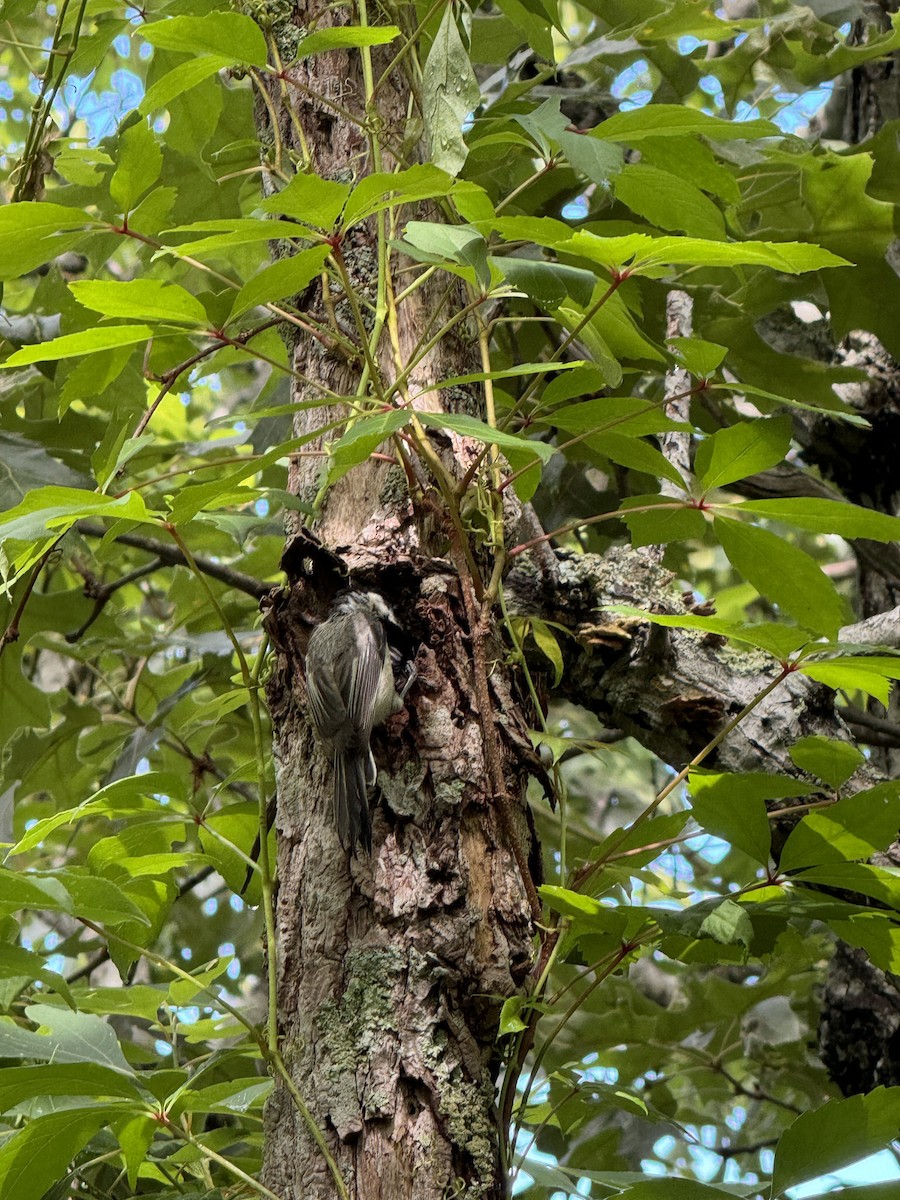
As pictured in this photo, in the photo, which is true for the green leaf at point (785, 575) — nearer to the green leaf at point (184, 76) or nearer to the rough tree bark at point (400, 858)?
the rough tree bark at point (400, 858)

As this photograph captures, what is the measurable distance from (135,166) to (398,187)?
1.17 feet

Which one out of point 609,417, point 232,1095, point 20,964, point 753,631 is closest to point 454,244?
point 609,417

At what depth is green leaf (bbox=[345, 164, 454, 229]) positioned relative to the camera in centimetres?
86

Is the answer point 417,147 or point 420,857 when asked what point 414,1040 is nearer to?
point 420,857

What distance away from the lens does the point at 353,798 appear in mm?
1027

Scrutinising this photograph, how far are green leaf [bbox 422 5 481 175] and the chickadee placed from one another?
409 millimetres

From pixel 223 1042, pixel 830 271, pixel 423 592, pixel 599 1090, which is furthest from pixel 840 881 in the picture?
pixel 223 1042

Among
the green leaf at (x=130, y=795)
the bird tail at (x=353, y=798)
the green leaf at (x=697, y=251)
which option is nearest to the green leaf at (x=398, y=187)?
the green leaf at (x=697, y=251)

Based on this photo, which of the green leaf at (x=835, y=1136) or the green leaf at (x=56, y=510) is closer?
the green leaf at (x=56, y=510)

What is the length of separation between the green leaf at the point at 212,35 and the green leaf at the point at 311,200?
229mm

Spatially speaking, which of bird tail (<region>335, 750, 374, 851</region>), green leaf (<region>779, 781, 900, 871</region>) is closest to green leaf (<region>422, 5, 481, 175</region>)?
bird tail (<region>335, 750, 374, 851</region>)

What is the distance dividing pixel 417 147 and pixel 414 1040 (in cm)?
92

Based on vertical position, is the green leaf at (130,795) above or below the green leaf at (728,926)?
above

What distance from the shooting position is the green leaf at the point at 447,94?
1.03 metres
